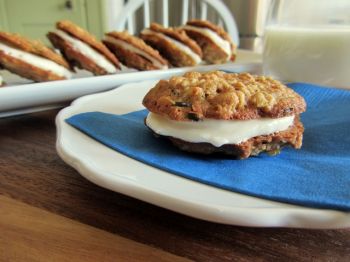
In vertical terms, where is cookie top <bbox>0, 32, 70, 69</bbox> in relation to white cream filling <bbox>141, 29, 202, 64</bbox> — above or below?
above

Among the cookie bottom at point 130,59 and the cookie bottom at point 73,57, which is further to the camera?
the cookie bottom at point 130,59

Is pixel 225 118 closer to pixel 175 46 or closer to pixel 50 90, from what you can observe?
pixel 50 90

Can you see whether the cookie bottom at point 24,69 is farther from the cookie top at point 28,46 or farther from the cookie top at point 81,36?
the cookie top at point 81,36

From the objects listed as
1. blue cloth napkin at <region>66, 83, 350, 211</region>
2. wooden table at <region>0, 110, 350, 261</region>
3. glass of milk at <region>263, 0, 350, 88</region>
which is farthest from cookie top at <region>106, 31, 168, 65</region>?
wooden table at <region>0, 110, 350, 261</region>

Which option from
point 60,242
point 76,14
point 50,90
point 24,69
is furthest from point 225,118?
point 76,14

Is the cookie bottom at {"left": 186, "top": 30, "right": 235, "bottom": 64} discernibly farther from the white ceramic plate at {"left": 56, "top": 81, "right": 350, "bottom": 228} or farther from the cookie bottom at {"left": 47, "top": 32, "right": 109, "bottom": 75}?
the white ceramic plate at {"left": 56, "top": 81, "right": 350, "bottom": 228}

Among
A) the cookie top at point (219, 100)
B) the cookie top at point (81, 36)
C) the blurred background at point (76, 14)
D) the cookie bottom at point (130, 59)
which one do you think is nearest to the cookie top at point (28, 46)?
the cookie top at point (81, 36)
